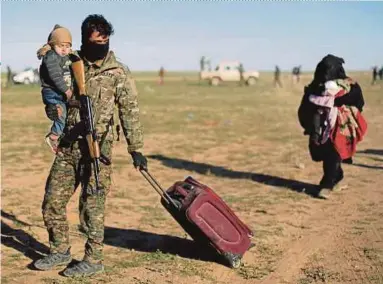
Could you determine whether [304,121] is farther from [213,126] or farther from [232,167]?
[213,126]

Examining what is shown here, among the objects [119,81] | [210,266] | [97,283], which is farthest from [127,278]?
[119,81]

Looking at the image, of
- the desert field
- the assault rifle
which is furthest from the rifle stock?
the desert field

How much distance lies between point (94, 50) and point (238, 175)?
5.30 m

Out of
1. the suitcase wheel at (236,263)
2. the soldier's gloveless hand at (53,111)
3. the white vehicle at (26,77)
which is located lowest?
the suitcase wheel at (236,263)

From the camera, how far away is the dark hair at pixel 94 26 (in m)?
4.27

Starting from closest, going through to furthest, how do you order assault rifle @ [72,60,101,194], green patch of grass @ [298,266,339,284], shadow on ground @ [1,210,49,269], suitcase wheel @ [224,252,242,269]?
1. assault rifle @ [72,60,101,194]
2. green patch of grass @ [298,266,339,284]
3. suitcase wheel @ [224,252,242,269]
4. shadow on ground @ [1,210,49,269]

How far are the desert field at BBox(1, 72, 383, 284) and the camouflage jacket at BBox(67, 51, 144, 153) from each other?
125 cm

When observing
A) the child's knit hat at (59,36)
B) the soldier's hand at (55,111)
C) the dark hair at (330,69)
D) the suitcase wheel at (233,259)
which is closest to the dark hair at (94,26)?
the child's knit hat at (59,36)

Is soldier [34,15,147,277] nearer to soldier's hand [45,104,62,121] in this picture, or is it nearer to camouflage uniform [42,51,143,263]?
camouflage uniform [42,51,143,263]

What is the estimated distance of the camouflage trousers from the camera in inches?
176

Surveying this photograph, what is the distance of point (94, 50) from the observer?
4293 millimetres

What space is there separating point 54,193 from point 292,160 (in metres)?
6.69

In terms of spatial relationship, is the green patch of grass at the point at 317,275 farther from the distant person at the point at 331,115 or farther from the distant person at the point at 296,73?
the distant person at the point at 296,73

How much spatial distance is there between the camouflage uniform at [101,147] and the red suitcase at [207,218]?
17.1 inches
